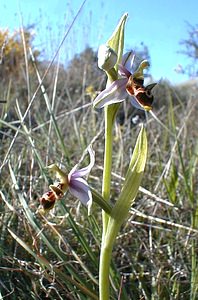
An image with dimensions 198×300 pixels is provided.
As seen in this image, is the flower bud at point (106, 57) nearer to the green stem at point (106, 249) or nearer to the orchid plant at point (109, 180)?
the orchid plant at point (109, 180)

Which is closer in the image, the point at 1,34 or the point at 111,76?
the point at 111,76

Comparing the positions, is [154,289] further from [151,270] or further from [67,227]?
[67,227]

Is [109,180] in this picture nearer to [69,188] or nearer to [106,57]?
[69,188]

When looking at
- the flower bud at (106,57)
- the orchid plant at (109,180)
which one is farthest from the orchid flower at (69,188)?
the flower bud at (106,57)

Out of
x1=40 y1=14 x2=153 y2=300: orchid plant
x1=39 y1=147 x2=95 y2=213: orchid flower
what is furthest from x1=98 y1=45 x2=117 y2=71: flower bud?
x1=39 y1=147 x2=95 y2=213: orchid flower

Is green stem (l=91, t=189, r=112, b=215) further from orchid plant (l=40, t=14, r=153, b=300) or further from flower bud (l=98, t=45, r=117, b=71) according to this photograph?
flower bud (l=98, t=45, r=117, b=71)

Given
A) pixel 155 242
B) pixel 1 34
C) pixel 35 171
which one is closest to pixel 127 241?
pixel 155 242
